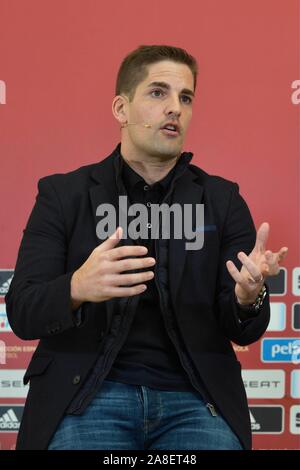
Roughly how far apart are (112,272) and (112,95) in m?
0.95

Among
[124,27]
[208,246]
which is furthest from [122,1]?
[208,246]

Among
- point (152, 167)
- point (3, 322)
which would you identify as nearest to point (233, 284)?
point (152, 167)

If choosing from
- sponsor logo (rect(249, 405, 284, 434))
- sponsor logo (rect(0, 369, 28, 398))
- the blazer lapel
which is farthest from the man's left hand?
sponsor logo (rect(0, 369, 28, 398))

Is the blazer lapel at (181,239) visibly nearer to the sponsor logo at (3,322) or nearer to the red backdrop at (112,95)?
the red backdrop at (112,95)

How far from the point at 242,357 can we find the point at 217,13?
1050 millimetres

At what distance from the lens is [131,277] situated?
1.19 m

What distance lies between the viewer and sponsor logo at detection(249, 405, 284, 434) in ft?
6.87

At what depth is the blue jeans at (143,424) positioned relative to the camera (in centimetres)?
131

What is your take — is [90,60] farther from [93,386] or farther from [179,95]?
[93,386]

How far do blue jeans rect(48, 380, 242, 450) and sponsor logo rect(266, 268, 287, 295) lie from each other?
73cm

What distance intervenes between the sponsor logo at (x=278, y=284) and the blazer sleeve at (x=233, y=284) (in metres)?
0.51

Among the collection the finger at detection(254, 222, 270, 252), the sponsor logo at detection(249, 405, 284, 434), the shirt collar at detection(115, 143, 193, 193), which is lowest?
the sponsor logo at detection(249, 405, 284, 434)

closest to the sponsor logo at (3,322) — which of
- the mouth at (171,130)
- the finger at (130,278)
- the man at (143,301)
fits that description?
the man at (143,301)

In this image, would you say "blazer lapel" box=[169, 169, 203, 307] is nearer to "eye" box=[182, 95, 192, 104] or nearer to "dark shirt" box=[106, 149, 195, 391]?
"dark shirt" box=[106, 149, 195, 391]
